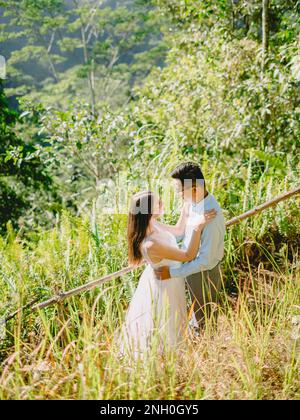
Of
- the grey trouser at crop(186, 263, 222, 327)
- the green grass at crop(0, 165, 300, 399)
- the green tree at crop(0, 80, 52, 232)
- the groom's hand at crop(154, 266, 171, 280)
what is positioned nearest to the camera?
the green grass at crop(0, 165, 300, 399)

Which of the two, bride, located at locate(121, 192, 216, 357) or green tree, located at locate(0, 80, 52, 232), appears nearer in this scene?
bride, located at locate(121, 192, 216, 357)

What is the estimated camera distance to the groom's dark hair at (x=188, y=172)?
3.16 meters

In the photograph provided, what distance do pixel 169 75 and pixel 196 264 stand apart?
7.07 metres

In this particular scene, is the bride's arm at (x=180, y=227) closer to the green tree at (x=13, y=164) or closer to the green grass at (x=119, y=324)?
the green grass at (x=119, y=324)

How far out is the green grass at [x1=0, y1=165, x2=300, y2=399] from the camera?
214cm

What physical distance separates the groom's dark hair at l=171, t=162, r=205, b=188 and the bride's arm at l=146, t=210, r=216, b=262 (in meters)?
0.26

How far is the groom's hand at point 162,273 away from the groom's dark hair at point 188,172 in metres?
0.65

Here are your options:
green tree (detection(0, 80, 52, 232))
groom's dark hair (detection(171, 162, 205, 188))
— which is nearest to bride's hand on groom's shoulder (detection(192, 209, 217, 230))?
groom's dark hair (detection(171, 162, 205, 188))

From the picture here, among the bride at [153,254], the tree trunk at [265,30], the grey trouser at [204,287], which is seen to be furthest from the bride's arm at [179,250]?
the tree trunk at [265,30]

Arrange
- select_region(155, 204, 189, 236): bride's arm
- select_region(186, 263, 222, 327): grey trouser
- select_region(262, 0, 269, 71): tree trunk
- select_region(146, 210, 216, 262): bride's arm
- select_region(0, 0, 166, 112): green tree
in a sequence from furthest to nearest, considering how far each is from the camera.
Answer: select_region(0, 0, 166, 112): green tree → select_region(262, 0, 269, 71): tree trunk → select_region(155, 204, 189, 236): bride's arm → select_region(186, 263, 222, 327): grey trouser → select_region(146, 210, 216, 262): bride's arm

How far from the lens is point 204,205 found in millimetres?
3236

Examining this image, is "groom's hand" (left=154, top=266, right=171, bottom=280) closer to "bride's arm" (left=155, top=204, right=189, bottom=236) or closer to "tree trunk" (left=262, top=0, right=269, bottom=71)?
"bride's arm" (left=155, top=204, right=189, bottom=236)

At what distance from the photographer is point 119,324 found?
128 inches
